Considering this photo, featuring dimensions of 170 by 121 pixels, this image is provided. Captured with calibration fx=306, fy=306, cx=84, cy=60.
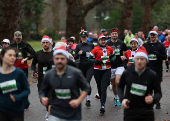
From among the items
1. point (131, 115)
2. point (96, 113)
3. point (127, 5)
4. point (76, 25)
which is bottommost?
point (96, 113)

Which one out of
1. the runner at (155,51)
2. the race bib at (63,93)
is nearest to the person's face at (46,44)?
the runner at (155,51)

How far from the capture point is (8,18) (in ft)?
50.4

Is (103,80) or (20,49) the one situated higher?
(20,49)

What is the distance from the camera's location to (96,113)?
7957 millimetres

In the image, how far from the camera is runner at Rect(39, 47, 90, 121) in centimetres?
427

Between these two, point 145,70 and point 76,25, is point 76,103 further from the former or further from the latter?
point 76,25

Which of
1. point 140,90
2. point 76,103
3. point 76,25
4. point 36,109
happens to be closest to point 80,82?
point 76,103

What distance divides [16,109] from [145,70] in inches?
79.0

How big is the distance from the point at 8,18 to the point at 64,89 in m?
11.9

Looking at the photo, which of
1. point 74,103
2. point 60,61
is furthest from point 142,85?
point 60,61

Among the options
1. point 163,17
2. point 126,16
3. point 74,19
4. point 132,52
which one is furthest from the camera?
point 163,17

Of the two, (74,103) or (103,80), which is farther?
(103,80)

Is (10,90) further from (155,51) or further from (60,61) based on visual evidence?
(155,51)

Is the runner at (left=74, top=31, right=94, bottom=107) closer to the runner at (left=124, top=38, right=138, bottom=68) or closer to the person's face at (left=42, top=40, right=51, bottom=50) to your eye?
the runner at (left=124, top=38, right=138, bottom=68)
